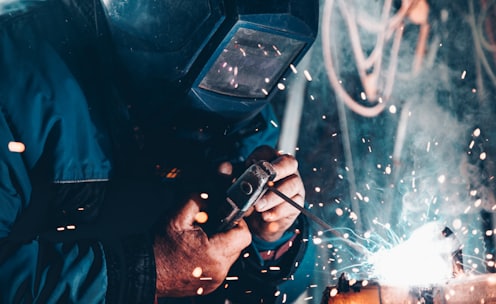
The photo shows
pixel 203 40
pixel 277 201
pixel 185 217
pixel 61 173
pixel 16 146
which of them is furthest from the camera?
pixel 277 201

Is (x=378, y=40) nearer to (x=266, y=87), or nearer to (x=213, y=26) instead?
(x=266, y=87)

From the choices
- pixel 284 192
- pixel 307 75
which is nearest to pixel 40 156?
pixel 284 192

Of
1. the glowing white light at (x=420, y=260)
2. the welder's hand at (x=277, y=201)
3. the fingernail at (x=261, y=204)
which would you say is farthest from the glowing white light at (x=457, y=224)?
the fingernail at (x=261, y=204)

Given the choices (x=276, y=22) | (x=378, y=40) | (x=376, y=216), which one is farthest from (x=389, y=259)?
(x=378, y=40)

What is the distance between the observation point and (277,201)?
1.73 meters

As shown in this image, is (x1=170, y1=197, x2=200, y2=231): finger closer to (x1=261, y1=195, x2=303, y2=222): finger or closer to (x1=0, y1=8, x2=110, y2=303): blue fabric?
(x1=0, y1=8, x2=110, y2=303): blue fabric

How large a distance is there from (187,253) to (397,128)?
2.82 metres

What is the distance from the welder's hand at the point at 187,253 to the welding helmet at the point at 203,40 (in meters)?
0.51

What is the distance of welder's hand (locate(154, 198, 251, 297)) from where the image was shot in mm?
1498

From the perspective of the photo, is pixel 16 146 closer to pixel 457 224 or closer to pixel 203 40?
pixel 203 40

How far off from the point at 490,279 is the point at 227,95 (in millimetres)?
1182

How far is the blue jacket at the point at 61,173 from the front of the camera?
3.96 ft

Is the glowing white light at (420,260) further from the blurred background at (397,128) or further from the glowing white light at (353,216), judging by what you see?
the glowing white light at (353,216)

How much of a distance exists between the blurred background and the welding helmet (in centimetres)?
173
